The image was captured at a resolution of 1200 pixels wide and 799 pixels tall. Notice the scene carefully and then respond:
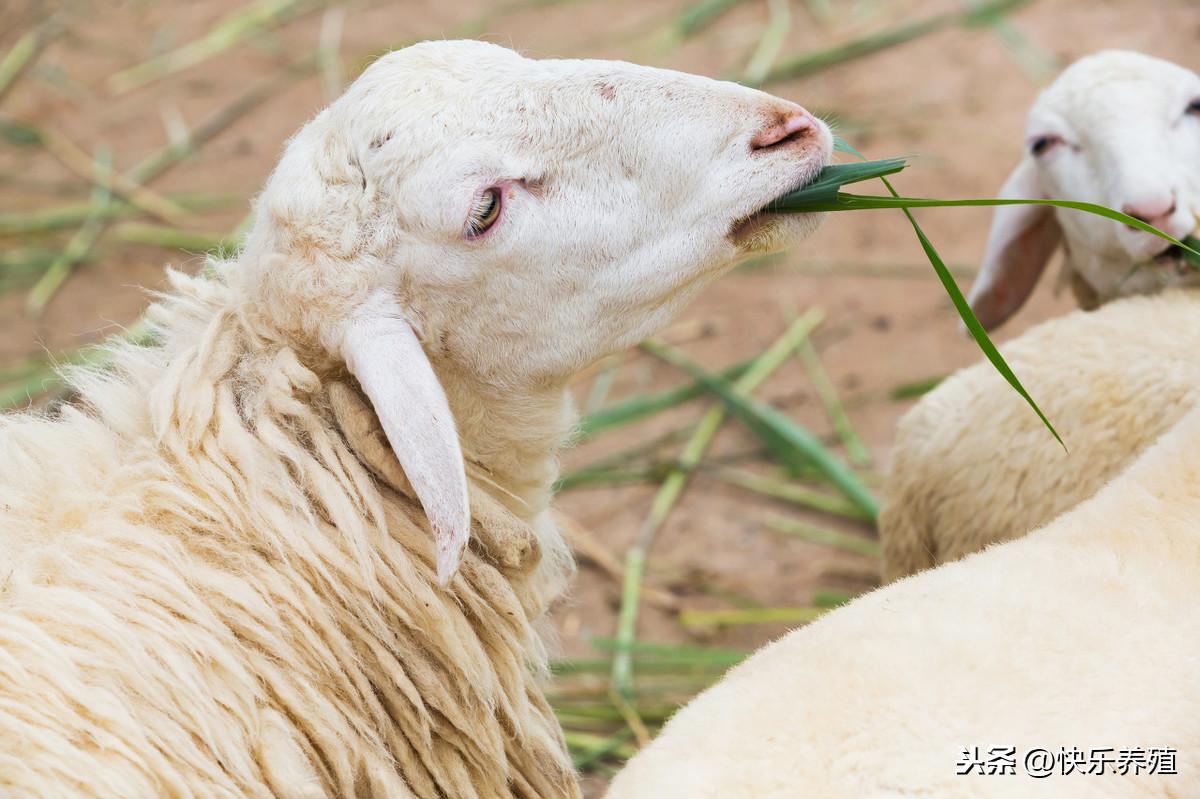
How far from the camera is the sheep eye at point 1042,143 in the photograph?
319 cm

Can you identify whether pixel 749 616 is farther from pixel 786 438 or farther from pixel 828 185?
pixel 828 185

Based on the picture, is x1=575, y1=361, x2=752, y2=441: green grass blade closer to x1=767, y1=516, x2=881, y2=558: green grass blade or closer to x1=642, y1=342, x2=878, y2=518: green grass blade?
x1=642, y1=342, x2=878, y2=518: green grass blade

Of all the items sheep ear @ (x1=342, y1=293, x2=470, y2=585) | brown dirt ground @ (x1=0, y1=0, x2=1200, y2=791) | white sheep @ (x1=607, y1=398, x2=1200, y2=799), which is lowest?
white sheep @ (x1=607, y1=398, x2=1200, y2=799)

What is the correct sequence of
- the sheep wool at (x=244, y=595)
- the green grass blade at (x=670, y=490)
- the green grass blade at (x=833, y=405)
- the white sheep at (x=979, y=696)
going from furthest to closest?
the green grass blade at (x=833, y=405) < the green grass blade at (x=670, y=490) < the sheep wool at (x=244, y=595) < the white sheep at (x=979, y=696)

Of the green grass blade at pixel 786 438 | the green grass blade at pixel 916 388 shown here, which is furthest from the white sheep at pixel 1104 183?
the green grass blade at pixel 916 388

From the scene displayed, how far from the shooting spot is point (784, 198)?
2.03 m

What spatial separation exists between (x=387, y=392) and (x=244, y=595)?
395 mm

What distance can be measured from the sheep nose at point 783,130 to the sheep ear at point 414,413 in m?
0.65

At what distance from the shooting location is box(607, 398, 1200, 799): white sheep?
1.41 metres

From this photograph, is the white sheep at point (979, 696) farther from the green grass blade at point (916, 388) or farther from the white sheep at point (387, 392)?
the green grass blade at point (916, 388)

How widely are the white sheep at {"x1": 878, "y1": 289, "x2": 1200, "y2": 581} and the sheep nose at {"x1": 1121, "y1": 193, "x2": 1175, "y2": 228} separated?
206 mm

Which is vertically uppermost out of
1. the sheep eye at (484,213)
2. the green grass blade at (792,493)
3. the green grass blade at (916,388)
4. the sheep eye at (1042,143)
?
the green grass blade at (916,388)

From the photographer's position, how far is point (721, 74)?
247 inches

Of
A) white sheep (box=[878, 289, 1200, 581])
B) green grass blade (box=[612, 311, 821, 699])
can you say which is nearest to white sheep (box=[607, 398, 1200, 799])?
white sheep (box=[878, 289, 1200, 581])
